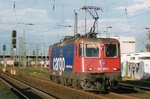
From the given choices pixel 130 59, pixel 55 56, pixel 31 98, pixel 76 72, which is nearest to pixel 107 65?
pixel 76 72

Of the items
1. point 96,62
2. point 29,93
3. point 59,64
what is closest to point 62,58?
point 59,64

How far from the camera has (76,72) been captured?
2652cm

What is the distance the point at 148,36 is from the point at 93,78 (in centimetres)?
6973

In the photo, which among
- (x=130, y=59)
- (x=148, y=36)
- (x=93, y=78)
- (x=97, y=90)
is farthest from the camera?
(x=148, y=36)

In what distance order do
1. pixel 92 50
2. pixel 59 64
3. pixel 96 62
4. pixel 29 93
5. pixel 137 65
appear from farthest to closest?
pixel 137 65
pixel 59 64
pixel 29 93
pixel 92 50
pixel 96 62

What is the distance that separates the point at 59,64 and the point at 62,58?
1575 millimetres

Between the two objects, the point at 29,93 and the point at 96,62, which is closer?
the point at 96,62

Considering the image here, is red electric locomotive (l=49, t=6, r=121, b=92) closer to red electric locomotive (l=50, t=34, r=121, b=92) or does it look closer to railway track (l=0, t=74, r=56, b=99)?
red electric locomotive (l=50, t=34, r=121, b=92)

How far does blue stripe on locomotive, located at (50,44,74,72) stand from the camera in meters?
28.0

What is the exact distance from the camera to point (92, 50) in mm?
25938

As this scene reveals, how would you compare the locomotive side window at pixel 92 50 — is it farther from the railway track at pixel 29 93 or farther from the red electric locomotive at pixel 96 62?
the railway track at pixel 29 93

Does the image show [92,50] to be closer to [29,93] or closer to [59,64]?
[29,93]

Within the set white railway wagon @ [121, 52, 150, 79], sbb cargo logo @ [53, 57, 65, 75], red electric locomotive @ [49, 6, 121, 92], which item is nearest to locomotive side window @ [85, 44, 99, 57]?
red electric locomotive @ [49, 6, 121, 92]

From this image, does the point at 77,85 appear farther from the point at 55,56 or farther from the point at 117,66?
the point at 55,56
